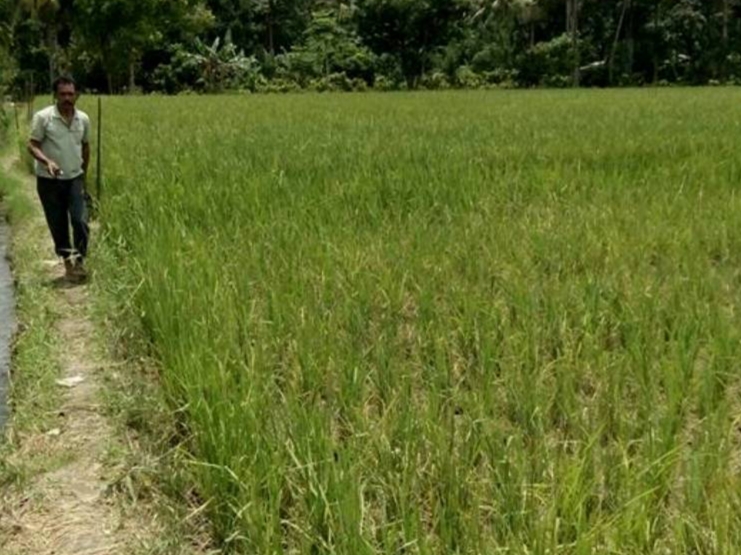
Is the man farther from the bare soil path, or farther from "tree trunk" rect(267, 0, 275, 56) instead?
"tree trunk" rect(267, 0, 275, 56)

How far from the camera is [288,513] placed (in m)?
2.23

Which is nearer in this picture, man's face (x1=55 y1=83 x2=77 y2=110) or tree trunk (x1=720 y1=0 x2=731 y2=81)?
man's face (x1=55 y1=83 x2=77 y2=110)

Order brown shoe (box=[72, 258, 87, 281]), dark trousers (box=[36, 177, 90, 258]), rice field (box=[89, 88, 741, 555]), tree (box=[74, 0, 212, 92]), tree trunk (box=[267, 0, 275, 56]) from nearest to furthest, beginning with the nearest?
rice field (box=[89, 88, 741, 555])
dark trousers (box=[36, 177, 90, 258])
brown shoe (box=[72, 258, 87, 281])
tree (box=[74, 0, 212, 92])
tree trunk (box=[267, 0, 275, 56])

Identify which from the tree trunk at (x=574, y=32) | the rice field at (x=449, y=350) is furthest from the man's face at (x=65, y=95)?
the tree trunk at (x=574, y=32)

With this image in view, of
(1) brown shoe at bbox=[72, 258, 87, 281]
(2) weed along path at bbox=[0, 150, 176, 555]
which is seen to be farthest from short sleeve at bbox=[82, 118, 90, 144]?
(2) weed along path at bbox=[0, 150, 176, 555]

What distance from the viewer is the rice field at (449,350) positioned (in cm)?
205

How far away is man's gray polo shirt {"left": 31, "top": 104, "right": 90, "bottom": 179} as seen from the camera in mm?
5414

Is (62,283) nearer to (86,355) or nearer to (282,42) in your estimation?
(86,355)

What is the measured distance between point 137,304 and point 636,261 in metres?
2.46

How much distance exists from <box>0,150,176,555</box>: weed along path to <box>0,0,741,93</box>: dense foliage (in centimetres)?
3131

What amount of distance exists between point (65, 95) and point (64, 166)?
457 mm

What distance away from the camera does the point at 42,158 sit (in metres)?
5.36

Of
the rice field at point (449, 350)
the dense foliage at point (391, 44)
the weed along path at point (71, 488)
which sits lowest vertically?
the weed along path at point (71, 488)

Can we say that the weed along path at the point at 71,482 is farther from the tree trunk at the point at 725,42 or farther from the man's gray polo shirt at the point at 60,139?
the tree trunk at the point at 725,42
